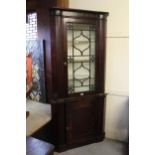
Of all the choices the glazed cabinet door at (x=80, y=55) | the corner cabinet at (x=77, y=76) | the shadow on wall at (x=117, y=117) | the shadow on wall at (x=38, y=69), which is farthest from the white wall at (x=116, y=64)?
the shadow on wall at (x=38, y=69)

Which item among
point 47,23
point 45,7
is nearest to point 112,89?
point 47,23

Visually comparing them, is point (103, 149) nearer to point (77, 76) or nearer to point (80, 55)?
point (77, 76)

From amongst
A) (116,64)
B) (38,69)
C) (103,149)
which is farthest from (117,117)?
(38,69)

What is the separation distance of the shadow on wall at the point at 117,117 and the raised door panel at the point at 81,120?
251mm

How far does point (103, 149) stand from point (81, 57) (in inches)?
46.0

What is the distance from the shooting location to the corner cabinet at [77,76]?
262 centimetres

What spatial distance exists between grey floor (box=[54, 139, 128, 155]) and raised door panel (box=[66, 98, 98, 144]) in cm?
10

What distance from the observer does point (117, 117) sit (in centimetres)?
305

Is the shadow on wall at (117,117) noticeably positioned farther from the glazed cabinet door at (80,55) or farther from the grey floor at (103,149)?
the glazed cabinet door at (80,55)

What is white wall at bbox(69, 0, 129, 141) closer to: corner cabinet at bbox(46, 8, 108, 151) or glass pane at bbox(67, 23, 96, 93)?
corner cabinet at bbox(46, 8, 108, 151)

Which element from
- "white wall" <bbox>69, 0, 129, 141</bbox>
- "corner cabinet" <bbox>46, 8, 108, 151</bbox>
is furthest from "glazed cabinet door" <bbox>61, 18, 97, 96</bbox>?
"white wall" <bbox>69, 0, 129, 141</bbox>

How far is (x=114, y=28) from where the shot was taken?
2.93 metres

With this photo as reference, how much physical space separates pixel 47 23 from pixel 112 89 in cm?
123

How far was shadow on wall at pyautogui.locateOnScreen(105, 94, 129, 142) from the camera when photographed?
3000 mm
